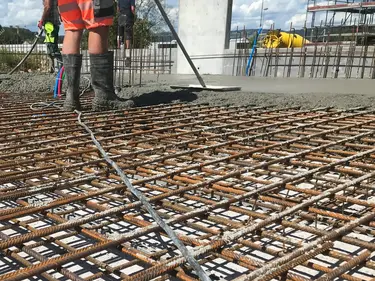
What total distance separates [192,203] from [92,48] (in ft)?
8.52

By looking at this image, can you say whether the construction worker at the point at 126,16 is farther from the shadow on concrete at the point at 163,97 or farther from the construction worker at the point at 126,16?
the shadow on concrete at the point at 163,97

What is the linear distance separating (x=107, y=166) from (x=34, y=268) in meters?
1.17

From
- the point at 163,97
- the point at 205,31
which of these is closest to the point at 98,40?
the point at 163,97

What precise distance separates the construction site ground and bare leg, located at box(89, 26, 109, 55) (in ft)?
2.00

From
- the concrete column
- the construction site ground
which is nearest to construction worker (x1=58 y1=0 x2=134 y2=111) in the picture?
the construction site ground

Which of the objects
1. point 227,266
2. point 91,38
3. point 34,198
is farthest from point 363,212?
point 91,38

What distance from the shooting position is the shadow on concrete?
15.3 ft

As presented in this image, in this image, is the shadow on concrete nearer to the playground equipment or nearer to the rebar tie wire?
the rebar tie wire

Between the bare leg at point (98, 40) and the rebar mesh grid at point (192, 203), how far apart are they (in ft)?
2.85

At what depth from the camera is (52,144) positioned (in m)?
2.82

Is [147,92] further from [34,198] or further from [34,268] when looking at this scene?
[34,268]

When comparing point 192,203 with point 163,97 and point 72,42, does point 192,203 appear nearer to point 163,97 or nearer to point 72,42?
point 72,42

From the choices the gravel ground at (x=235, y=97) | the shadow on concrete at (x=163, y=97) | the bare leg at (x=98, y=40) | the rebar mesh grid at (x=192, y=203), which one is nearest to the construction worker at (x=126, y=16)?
the gravel ground at (x=235, y=97)

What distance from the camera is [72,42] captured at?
397cm
